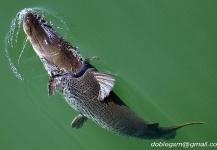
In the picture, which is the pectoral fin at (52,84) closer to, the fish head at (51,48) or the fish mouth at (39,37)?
the fish head at (51,48)

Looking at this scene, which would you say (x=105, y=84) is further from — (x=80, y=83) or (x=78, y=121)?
(x=78, y=121)

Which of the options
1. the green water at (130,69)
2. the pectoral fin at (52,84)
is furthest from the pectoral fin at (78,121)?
the pectoral fin at (52,84)

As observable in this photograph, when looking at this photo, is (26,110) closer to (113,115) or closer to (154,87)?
(113,115)

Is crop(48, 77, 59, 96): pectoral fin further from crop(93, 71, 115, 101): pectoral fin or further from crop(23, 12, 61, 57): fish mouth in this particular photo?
crop(93, 71, 115, 101): pectoral fin

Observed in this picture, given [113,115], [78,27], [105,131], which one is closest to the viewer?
[113,115]

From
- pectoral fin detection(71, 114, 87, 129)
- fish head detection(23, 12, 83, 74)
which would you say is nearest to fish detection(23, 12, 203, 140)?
fish head detection(23, 12, 83, 74)

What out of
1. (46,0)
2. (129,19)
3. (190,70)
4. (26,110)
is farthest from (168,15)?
(26,110)

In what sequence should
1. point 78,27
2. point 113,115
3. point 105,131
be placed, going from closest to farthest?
1. point 113,115
2. point 105,131
3. point 78,27
